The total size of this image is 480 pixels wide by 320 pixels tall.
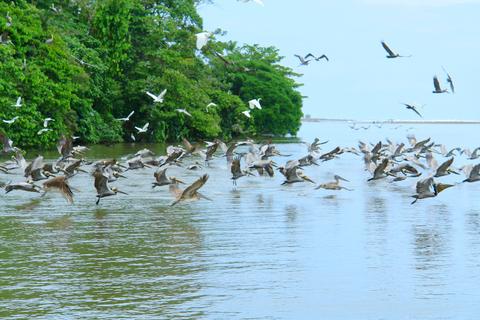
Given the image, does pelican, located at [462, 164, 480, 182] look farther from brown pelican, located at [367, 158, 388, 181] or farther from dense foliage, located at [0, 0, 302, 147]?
dense foliage, located at [0, 0, 302, 147]

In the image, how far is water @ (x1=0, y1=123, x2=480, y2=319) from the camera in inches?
479

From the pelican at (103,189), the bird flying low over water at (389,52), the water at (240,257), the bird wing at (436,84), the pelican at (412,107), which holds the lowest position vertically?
the water at (240,257)

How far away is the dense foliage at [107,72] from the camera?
4188 centimetres

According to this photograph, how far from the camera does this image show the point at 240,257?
1545cm

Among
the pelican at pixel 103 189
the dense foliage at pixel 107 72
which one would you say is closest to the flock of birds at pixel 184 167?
the pelican at pixel 103 189

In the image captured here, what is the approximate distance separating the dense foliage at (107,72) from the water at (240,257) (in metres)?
17.8

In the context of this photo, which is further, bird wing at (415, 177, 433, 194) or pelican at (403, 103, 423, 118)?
pelican at (403, 103, 423, 118)

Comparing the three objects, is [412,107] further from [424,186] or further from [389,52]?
[424,186]

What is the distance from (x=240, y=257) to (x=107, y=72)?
1708 inches

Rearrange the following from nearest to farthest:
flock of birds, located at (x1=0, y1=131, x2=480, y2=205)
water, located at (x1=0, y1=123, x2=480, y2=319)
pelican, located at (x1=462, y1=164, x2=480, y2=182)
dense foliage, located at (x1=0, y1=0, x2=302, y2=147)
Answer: water, located at (x1=0, y1=123, x2=480, y2=319), flock of birds, located at (x1=0, y1=131, x2=480, y2=205), pelican, located at (x1=462, y1=164, x2=480, y2=182), dense foliage, located at (x1=0, y1=0, x2=302, y2=147)

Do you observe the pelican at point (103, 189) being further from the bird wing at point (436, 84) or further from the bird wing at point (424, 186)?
the bird wing at point (436, 84)

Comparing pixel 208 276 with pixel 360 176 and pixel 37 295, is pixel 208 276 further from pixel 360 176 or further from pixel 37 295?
pixel 360 176

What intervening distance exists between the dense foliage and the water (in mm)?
17786

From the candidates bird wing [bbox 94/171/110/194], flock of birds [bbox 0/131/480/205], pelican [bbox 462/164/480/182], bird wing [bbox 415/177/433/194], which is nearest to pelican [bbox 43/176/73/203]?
flock of birds [bbox 0/131/480/205]
